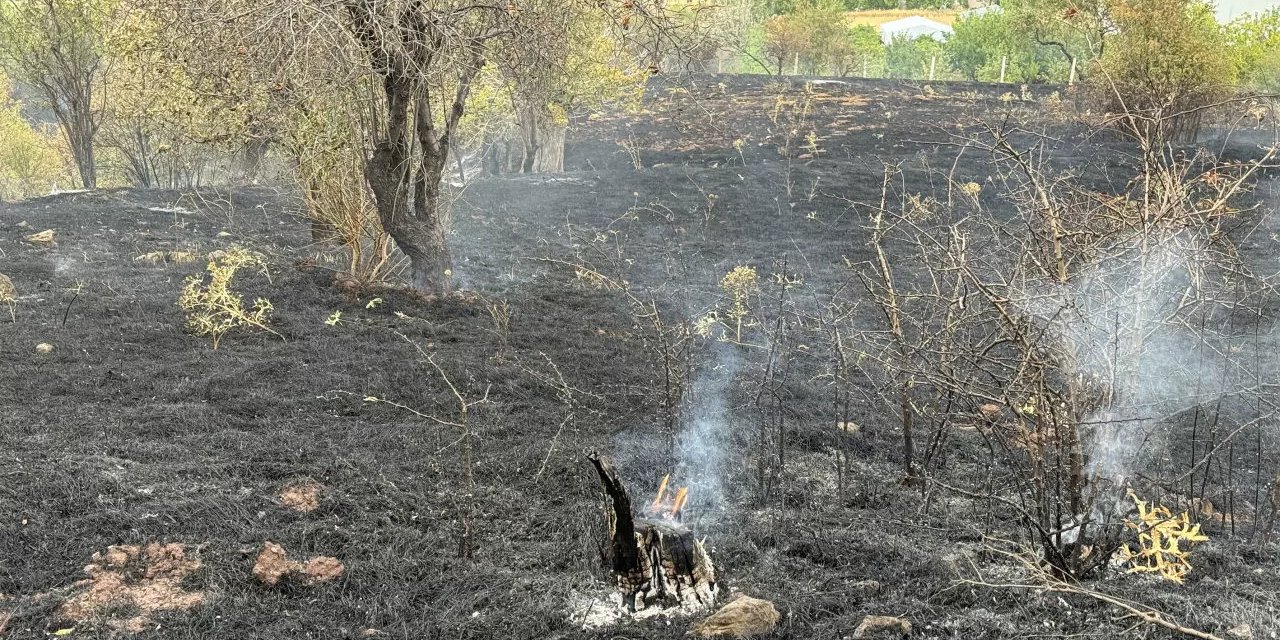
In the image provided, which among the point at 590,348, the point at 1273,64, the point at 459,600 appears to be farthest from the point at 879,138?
the point at 459,600

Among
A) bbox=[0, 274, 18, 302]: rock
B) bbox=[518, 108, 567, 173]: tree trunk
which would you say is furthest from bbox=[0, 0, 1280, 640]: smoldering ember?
bbox=[518, 108, 567, 173]: tree trunk

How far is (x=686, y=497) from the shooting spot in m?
3.86

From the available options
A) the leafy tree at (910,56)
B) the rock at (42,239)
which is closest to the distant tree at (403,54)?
the rock at (42,239)

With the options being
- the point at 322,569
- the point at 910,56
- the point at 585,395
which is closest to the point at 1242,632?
the point at 322,569

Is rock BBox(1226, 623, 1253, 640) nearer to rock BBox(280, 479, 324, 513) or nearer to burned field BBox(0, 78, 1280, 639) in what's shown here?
burned field BBox(0, 78, 1280, 639)

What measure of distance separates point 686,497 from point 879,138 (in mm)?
12067

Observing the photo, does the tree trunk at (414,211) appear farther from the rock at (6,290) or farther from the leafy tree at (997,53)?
the leafy tree at (997,53)

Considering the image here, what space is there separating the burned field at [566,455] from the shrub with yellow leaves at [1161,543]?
9 centimetres

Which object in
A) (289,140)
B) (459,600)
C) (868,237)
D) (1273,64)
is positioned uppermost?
(1273,64)

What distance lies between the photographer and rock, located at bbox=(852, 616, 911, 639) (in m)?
2.76

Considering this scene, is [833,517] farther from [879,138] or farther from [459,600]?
[879,138]

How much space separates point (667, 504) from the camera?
372 cm

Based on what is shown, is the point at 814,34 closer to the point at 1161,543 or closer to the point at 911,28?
the point at 911,28

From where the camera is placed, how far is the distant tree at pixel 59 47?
11.9m
